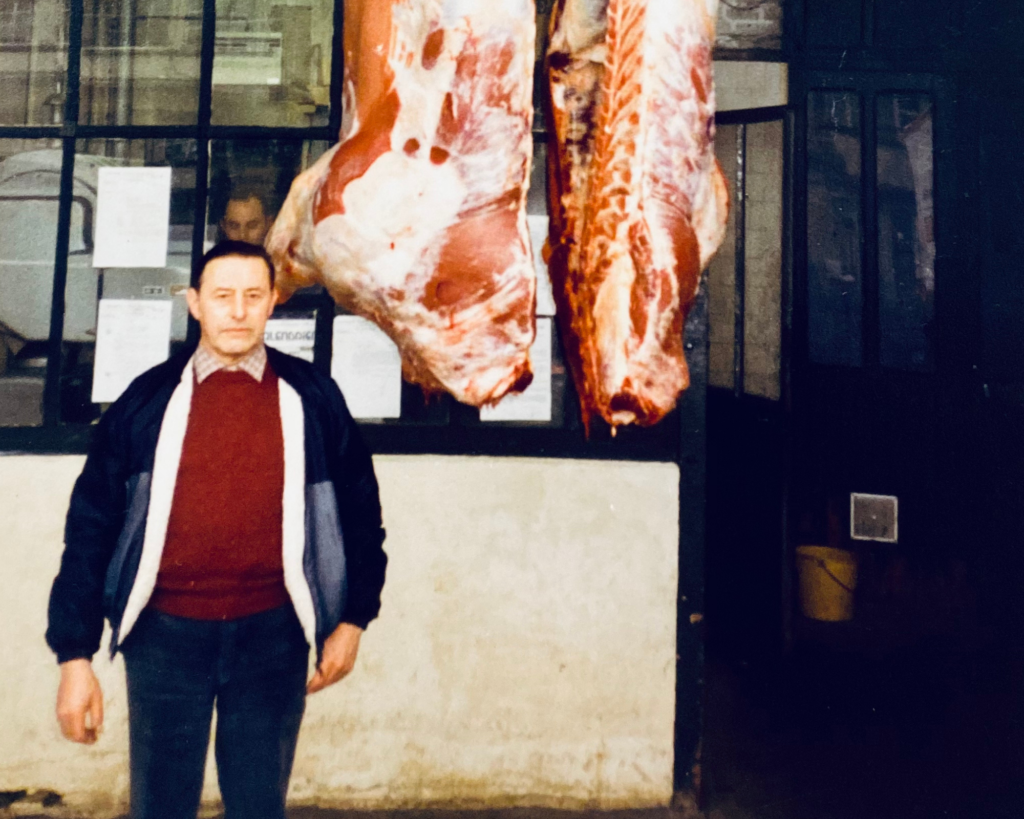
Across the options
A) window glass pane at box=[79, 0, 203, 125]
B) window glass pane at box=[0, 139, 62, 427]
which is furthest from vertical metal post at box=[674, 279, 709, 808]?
window glass pane at box=[0, 139, 62, 427]

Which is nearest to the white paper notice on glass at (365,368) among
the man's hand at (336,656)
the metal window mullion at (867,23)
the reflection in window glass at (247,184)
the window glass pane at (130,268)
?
the reflection in window glass at (247,184)

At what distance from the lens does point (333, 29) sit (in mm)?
2326

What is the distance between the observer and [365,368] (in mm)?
2273

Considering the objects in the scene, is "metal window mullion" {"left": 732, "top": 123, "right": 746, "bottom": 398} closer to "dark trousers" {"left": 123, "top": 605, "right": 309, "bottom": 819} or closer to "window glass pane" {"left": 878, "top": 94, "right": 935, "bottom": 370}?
"window glass pane" {"left": 878, "top": 94, "right": 935, "bottom": 370}

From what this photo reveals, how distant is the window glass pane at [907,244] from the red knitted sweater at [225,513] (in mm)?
3081

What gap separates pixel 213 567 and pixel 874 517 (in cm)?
329

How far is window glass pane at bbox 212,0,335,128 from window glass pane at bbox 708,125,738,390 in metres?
2.20

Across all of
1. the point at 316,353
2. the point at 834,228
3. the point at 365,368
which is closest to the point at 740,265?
the point at 834,228

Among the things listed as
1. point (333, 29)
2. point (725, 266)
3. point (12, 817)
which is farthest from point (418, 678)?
point (725, 266)

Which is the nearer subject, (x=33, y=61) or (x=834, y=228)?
(x=33, y=61)

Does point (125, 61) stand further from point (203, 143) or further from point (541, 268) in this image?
point (541, 268)

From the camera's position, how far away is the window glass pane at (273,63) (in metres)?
2.29

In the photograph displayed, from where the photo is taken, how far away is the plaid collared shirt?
146 centimetres

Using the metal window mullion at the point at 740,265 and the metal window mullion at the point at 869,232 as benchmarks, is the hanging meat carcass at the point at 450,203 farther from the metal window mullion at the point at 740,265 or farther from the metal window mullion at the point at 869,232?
the metal window mullion at the point at 869,232
